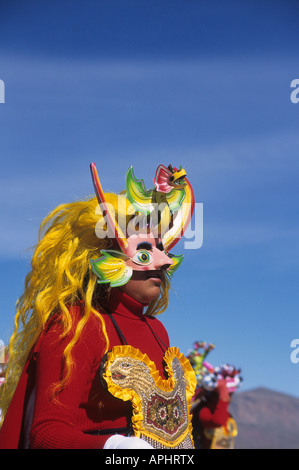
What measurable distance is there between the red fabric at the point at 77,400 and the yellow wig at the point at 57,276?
0.45ft

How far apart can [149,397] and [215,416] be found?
597cm

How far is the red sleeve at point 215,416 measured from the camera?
8.74 m

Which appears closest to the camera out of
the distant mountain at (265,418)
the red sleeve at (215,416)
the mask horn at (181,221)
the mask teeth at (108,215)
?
the mask teeth at (108,215)

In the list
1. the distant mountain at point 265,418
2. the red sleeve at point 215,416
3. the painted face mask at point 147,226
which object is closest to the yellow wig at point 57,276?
the painted face mask at point 147,226

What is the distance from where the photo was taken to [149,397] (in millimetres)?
3109

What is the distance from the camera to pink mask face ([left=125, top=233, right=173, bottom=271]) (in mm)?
3357

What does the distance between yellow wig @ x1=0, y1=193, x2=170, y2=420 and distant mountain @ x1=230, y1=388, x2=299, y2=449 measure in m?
51.3

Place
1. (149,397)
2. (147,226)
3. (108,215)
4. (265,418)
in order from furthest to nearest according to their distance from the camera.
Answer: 1. (265,418)
2. (147,226)
3. (108,215)
4. (149,397)

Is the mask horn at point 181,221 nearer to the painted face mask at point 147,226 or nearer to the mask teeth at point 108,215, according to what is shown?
the painted face mask at point 147,226

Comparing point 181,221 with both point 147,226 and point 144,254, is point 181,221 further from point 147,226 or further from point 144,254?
point 144,254

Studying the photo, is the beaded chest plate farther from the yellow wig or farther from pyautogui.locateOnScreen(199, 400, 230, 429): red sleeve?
pyautogui.locateOnScreen(199, 400, 230, 429): red sleeve

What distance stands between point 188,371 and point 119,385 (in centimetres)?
67

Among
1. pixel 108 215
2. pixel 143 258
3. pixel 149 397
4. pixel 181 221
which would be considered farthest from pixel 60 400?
pixel 181 221

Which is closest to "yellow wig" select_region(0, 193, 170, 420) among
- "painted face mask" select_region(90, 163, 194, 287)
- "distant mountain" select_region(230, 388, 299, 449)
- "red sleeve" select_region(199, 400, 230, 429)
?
"painted face mask" select_region(90, 163, 194, 287)
